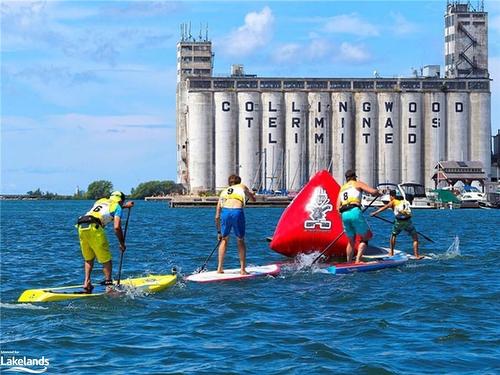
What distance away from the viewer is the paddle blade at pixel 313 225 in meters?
24.3

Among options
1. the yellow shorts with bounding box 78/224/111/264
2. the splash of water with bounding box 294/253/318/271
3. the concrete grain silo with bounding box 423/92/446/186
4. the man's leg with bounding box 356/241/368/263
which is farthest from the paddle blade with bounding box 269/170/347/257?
the concrete grain silo with bounding box 423/92/446/186

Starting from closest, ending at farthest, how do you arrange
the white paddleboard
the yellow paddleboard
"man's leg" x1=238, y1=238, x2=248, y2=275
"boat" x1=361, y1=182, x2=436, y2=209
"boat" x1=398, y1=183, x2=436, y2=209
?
1. the yellow paddleboard
2. the white paddleboard
3. "man's leg" x1=238, y1=238, x2=248, y2=275
4. "boat" x1=361, y1=182, x2=436, y2=209
5. "boat" x1=398, y1=183, x2=436, y2=209

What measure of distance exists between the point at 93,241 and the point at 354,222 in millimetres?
6740

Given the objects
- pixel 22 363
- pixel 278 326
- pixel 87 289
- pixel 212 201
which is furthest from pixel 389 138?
pixel 22 363

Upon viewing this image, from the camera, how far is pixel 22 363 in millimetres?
12773

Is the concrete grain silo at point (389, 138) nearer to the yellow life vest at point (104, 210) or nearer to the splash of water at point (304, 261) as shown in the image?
the splash of water at point (304, 261)

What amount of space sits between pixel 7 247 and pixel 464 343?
2398 cm

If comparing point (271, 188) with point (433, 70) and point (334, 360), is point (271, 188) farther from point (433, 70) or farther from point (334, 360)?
point (334, 360)

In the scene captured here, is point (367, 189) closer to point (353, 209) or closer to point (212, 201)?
point (353, 209)

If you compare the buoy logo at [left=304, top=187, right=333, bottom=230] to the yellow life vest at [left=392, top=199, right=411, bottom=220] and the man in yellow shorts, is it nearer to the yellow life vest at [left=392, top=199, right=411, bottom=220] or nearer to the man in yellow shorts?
the yellow life vest at [left=392, top=199, right=411, bottom=220]

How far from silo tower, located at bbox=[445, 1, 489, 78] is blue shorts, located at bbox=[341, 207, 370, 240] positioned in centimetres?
11107

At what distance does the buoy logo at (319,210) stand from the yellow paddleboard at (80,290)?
18.7 ft

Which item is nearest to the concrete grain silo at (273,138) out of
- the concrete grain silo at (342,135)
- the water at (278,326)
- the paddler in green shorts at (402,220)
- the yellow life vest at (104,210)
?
the concrete grain silo at (342,135)

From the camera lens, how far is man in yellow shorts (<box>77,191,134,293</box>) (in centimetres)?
1744
